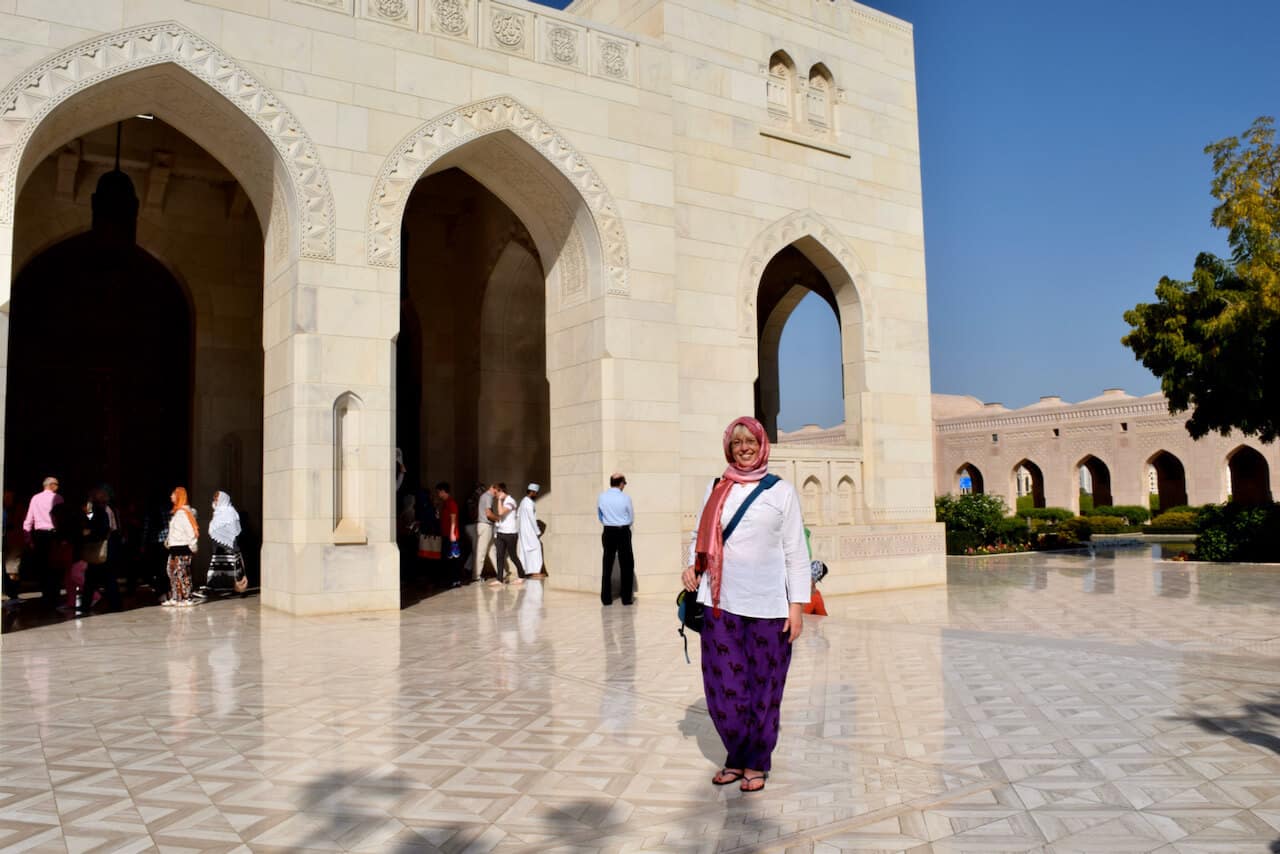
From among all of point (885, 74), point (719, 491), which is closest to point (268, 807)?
point (719, 491)

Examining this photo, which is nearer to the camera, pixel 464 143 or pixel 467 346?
pixel 464 143

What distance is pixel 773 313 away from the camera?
56.6 feet

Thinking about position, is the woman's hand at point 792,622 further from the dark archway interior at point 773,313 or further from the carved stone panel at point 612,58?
the dark archway interior at point 773,313

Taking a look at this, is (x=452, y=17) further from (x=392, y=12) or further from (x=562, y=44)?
(x=562, y=44)

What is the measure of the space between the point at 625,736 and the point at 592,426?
Result: 624 cm

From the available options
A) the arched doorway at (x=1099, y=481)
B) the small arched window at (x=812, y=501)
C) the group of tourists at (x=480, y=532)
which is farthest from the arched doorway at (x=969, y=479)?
the group of tourists at (x=480, y=532)

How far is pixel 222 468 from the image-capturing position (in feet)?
40.2

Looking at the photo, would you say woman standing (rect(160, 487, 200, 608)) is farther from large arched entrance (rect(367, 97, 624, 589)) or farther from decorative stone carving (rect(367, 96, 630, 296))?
decorative stone carving (rect(367, 96, 630, 296))

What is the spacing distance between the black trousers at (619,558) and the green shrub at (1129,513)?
26.8 m

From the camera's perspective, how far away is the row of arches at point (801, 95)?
12.3 meters

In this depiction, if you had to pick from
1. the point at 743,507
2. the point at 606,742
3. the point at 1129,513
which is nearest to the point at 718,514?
the point at 743,507

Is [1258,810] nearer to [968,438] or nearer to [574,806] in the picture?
[574,806]

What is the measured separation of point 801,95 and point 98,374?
10.1 m

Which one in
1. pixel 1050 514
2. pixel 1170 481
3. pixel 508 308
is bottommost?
pixel 1050 514
